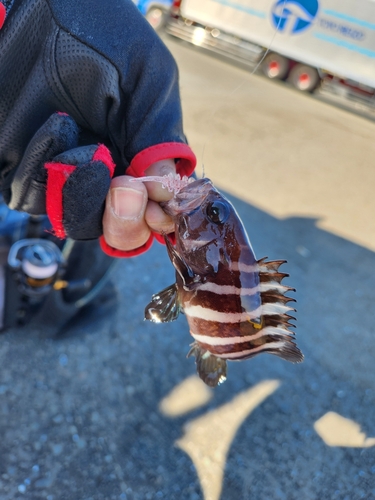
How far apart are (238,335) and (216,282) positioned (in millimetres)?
163

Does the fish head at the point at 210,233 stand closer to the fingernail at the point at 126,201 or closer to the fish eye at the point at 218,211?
the fish eye at the point at 218,211

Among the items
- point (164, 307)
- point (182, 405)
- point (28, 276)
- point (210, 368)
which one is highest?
point (164, 307)

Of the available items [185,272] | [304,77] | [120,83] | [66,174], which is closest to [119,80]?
[120,83]

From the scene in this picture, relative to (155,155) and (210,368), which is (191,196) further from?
(210,368)

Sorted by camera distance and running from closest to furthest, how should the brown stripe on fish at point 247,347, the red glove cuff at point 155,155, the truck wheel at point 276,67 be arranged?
the brown stripe on fish at point 247,347, the red glove cuff at point 155,155, the truck wheel at point 276,67

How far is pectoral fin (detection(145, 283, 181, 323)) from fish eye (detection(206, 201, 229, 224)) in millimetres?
263

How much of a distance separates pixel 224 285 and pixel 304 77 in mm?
6651

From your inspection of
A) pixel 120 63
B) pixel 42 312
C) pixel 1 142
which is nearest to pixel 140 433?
pixel 42 312

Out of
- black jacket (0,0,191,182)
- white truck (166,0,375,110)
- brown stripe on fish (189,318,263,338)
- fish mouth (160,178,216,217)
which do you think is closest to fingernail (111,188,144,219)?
fish mouth (160,178,216,217)

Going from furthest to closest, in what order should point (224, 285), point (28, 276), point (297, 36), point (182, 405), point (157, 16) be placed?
1. point (157, 16)
2. point (297, 36)
3. point (182, 405)
4. point (28, 276)
5. point (224, 285)

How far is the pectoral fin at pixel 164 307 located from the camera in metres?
1.29

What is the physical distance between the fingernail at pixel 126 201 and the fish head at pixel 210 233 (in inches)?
6.4

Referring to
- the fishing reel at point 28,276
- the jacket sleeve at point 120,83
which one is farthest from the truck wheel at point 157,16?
the jacket sleeve at point 120,83

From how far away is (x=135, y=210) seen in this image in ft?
4.38
